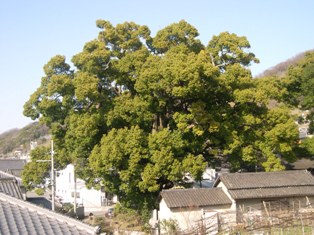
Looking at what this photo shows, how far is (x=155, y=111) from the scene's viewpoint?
74.1 ft

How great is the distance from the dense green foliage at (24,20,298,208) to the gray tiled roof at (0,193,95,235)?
15607mm

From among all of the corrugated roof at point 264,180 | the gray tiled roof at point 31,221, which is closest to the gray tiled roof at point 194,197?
the corrugated roof at point 264,180

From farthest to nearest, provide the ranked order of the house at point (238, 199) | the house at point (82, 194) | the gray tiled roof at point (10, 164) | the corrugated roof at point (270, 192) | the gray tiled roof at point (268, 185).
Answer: the gray tiled roof at point (10, 164) → the house at point (82, 194) → the gray tiled roof at point (268, 185) → the corrugated roof at point (270, 192) → the house at point (238, 199)

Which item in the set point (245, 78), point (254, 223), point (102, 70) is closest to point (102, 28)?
point (102, 70)

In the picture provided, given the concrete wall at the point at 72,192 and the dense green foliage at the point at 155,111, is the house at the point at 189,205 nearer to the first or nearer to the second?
the dense green foliage at the point at 155,111

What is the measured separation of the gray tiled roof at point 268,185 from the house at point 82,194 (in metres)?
13.2

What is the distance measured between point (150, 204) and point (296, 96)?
12271 mm

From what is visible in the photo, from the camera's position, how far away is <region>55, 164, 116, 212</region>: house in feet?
109

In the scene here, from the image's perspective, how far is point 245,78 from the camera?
912 inches

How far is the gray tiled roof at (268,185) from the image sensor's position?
2019cm

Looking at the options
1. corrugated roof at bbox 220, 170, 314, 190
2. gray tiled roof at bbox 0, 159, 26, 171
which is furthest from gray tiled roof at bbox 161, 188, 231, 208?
gray tiled roof at bbox 0, 159, 26, 171

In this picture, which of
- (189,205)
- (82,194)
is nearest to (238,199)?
(189,205)

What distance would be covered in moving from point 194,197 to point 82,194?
17543mm

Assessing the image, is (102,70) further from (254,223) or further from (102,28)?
(254,223)
